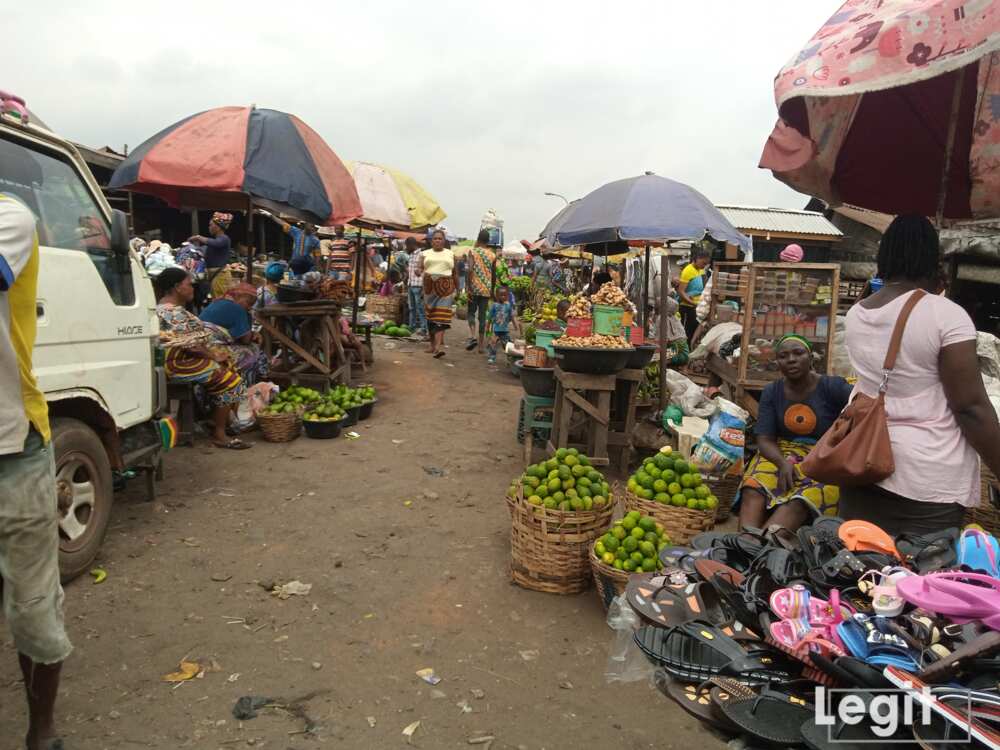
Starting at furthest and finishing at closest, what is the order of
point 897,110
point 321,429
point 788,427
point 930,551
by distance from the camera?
point 321,429 < point 788,427 < point 897,110 < point 930,551

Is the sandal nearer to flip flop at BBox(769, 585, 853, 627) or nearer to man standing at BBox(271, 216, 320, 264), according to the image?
flip flop at BBox(769, 585, 853, 627)

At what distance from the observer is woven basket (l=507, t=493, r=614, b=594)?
13.5ft

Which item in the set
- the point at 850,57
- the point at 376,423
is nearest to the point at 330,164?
the point at 376,423

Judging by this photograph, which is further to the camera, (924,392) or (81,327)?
(81,327)

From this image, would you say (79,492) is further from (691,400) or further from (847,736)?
(691,400)

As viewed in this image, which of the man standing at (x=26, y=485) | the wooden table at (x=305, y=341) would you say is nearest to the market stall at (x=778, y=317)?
the wooden table at (x=305, y=341)

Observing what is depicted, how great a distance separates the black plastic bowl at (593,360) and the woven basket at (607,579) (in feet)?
8.06

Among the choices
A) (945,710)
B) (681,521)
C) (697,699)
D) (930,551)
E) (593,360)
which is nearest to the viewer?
(945,710)

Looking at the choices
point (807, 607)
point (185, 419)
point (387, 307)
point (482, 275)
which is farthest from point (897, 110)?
point (387, 307)

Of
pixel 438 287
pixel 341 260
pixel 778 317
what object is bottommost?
pixel 778 317

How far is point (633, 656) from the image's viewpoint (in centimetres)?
180

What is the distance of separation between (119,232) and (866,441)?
4.35 meters

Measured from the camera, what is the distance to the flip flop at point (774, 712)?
1368 millimetres

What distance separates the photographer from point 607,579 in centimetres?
379
